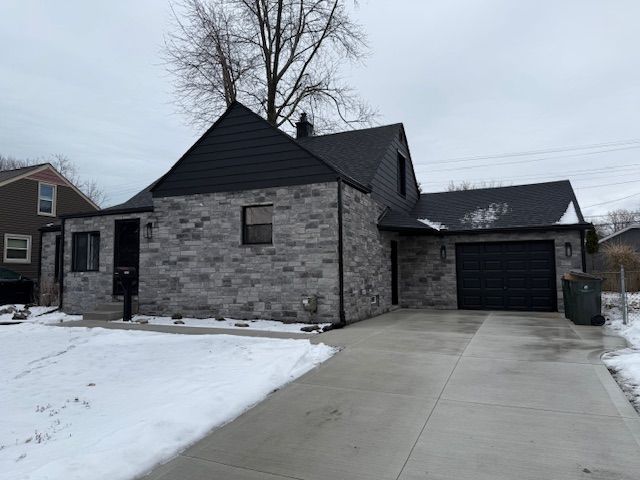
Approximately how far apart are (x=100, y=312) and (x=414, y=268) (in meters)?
9.62

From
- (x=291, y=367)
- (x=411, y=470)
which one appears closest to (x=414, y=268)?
(x=291, y=367)

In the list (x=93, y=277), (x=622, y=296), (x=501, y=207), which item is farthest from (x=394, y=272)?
(x=93, y=277)

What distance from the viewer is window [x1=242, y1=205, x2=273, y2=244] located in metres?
10.6

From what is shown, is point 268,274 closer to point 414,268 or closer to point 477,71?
point 414,268

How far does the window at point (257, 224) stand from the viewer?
1057 cm

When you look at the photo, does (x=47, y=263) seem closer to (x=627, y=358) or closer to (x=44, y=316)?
(x=44, y=316)

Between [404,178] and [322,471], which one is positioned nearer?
[322,471]

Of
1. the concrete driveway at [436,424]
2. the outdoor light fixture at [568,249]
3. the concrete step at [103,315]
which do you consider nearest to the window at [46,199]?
the concrete step at [103,315]

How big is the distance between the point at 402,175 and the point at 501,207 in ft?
11.7

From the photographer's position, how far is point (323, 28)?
19.6 meters

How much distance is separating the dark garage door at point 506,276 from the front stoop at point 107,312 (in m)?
10.2

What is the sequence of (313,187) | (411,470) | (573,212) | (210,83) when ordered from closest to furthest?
1. (411,470)
2. (313,187)
3. (573,212)
4. (210,83)

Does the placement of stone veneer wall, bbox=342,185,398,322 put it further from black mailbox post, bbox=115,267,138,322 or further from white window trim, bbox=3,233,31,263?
white window trim, bbox=3,233,31,263

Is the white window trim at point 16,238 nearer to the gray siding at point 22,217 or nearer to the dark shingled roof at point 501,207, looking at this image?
the gray siding at point 22,217
